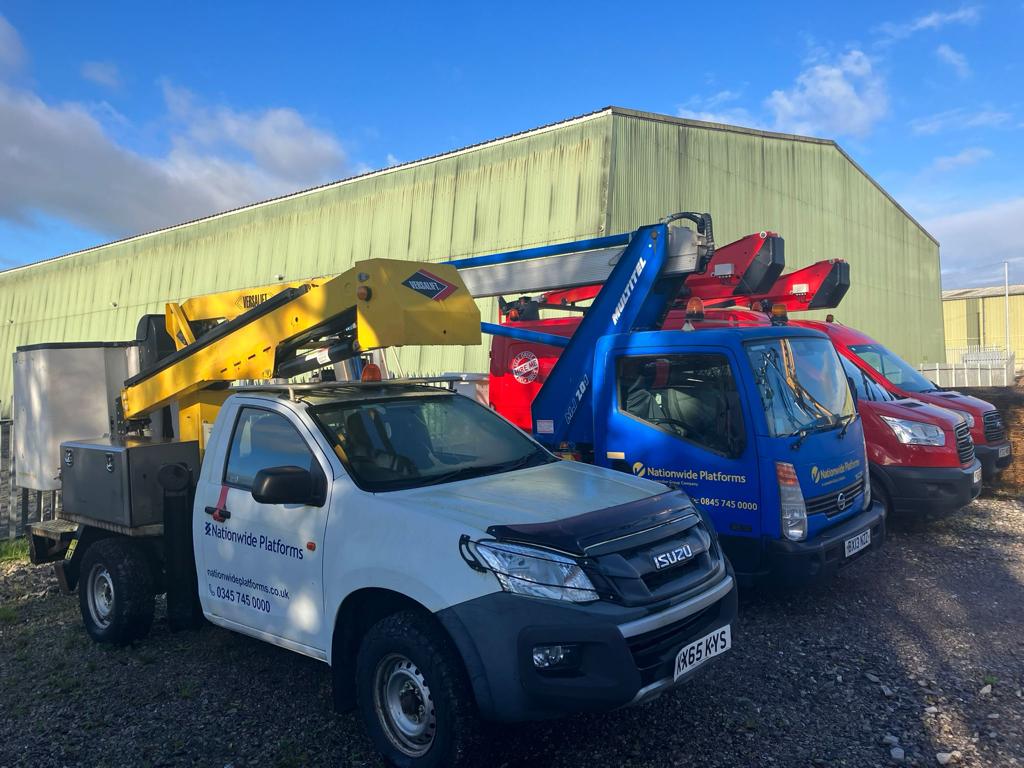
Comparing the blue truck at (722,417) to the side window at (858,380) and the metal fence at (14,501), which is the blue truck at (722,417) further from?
the metal fence at (14,501)

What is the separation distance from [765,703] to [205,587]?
10.9 feet

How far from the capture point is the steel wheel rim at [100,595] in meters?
5.28

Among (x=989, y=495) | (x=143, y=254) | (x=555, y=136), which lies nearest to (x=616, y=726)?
(x=989, y=495)

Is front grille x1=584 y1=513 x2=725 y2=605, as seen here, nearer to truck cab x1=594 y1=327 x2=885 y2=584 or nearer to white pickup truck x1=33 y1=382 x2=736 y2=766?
white pickup truck x1=33 y1=382 x2=736 y2=766

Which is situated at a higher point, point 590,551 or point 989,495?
point 590,551

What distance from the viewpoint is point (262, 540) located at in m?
4.02

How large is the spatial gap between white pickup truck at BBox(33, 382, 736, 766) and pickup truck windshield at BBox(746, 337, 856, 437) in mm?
1734

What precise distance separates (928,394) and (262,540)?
793cm

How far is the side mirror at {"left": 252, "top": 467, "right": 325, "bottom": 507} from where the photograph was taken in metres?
3.55

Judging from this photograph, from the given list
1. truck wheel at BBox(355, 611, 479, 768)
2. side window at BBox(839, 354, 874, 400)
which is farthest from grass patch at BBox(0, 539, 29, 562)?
side window at BBox(839, 354, 874, 400)

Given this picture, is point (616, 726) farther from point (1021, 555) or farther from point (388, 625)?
point (1021, 555)

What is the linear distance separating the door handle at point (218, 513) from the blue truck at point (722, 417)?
301 centimetres

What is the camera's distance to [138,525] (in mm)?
5109

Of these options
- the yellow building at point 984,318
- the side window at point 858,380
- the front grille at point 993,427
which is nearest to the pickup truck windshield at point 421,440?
the side window at point 858,380
